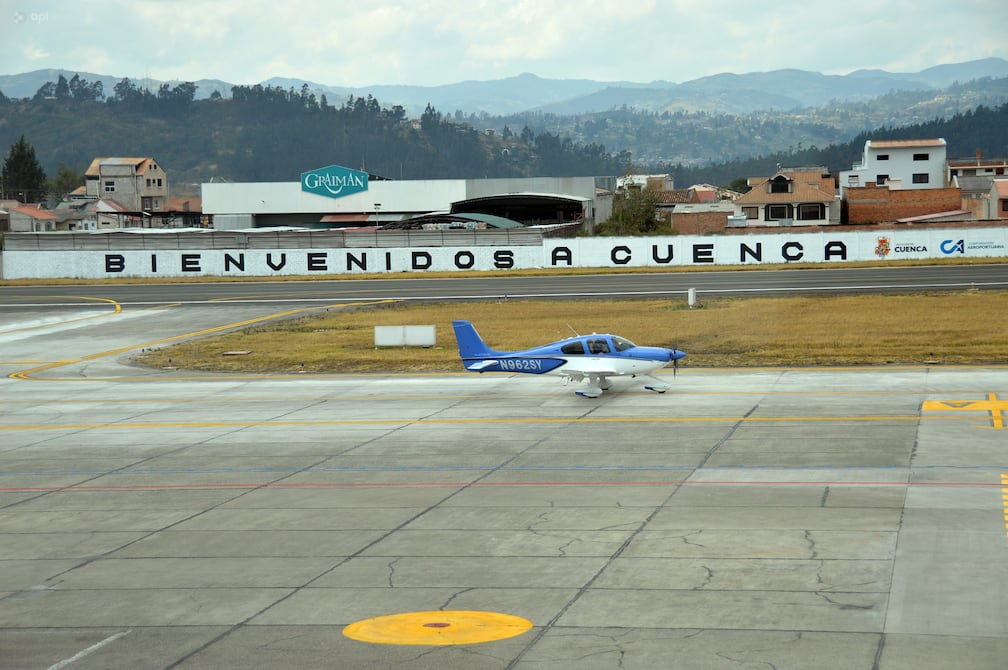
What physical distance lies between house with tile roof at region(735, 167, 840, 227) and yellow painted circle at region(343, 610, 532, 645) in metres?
113

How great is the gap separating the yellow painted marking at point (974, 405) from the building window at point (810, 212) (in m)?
96.1

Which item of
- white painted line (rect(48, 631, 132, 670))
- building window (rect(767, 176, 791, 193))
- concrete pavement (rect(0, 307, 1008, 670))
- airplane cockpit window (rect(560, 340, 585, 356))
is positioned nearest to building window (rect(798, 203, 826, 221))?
building window (rect(767, 176, 791, 193))

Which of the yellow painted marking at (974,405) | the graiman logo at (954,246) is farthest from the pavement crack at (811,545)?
the graiman logo at (954,246)

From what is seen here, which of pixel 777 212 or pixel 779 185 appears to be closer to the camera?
pixel 777 212

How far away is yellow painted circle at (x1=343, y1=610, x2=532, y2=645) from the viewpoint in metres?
14.7

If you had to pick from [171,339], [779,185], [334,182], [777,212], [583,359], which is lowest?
[171,339]

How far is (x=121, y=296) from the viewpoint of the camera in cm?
8088

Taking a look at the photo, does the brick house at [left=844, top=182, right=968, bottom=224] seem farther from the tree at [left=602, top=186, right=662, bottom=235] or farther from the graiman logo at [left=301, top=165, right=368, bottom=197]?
the graiman logo at [left=301, top=165, right=368, bottom=197]

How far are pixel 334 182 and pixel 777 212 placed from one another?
185 feet

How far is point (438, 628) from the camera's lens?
1521 cm

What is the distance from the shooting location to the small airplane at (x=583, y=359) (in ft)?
113

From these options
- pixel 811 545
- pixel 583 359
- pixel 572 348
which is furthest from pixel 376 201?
pixel 811 545

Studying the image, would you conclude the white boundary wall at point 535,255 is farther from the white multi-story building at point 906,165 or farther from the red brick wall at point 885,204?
the white multi-story building at point 906,165

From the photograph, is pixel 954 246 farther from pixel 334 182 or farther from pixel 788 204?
pixel 334 182
